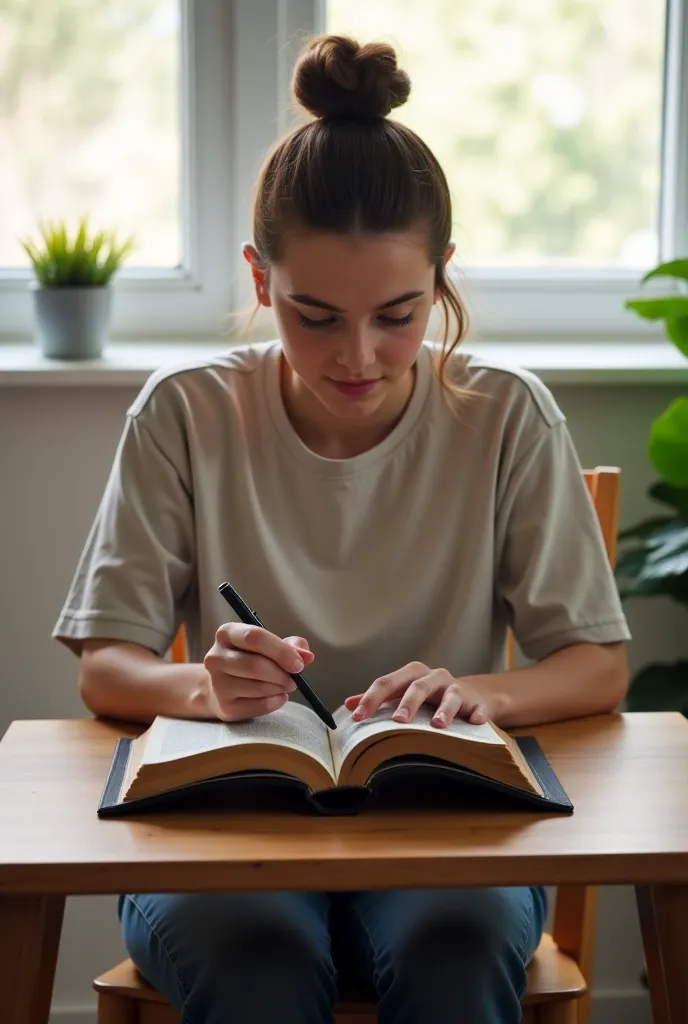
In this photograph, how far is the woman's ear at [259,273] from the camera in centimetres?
143

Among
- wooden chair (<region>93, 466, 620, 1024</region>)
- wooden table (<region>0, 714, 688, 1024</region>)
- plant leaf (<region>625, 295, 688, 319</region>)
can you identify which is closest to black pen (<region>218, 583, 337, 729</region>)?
wooden table (<region>0, 714, 688, 1024</region>)

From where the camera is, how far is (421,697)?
1.17m

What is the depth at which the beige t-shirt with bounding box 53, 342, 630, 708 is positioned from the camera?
1.44 meters

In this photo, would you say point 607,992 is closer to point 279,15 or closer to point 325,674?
point 325,674

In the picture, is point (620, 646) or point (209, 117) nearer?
point (620, 646)

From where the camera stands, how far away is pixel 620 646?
144 centimetres

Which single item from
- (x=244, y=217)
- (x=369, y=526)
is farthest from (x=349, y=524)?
(x=244, y=217)

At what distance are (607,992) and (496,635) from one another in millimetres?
805

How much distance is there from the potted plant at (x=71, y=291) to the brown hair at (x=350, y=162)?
1.94ft

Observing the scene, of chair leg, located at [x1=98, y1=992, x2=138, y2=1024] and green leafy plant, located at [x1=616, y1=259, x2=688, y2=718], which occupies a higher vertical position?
green leafy plant, located at [x1=616, y1=259, x2=688, y2=718]

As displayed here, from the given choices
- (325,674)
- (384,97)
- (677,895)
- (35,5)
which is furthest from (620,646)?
(35,5)

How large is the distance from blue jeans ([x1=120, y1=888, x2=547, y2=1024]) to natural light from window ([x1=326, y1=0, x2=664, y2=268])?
3.86 ft

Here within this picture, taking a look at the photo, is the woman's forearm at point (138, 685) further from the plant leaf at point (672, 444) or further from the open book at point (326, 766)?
the plant leaf at point (672, 444)

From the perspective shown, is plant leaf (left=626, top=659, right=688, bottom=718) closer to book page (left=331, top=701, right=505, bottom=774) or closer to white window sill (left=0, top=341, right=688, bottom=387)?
white window sill (left=0, top=341, right=688, bottom=387)
